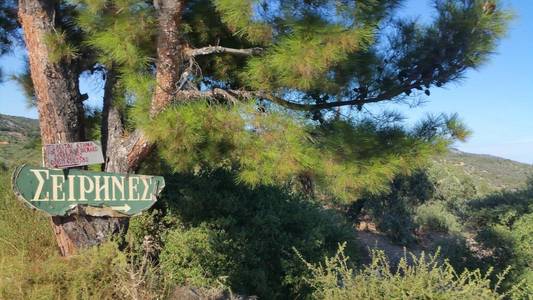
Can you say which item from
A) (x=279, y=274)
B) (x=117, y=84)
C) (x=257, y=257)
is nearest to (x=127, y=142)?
(x=117, y=84)

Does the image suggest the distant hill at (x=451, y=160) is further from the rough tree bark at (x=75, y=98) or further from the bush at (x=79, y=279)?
the bush at (x=79, y=279)

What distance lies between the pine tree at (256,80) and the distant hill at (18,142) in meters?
1.45

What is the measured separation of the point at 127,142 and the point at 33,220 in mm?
1824

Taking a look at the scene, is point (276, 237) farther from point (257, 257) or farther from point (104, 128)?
point (104, 128)

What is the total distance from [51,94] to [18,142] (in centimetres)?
1289

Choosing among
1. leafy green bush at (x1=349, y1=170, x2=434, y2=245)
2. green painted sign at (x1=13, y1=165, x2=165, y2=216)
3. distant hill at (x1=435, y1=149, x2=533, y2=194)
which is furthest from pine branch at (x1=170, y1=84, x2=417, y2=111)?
distant hill at (x1=435, y1=149, x2=533, y2=194)

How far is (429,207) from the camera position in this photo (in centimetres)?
1688

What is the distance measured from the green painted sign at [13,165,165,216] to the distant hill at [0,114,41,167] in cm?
200

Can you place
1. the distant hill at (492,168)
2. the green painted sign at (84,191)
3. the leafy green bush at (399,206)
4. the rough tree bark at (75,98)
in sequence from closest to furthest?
1. the green painted sign at (84,191)
2. the rough tree bark at (75,98)
3. the leafy green bush at (399,206)
4. the distant hill at (492,168)

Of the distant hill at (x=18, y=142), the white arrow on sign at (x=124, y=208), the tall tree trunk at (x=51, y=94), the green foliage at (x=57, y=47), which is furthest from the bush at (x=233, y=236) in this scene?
the green foliage at (x=57, y=47)

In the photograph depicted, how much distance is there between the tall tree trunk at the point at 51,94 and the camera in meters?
3.80

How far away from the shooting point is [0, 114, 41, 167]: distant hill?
17.8ft

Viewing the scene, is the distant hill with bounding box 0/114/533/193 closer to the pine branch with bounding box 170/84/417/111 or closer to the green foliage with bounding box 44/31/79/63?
the pine branch with bounding box 170/84/417/111

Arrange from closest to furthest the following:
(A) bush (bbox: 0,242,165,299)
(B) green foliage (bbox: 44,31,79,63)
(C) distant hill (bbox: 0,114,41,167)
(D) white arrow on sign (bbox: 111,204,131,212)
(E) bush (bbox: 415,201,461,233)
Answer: (A) bush (bbox: 0,242,165,299)
(D) white arrow on sign (bbox: 111,204,131,212)
(B) green foliage (bbox: 44,31,79,63)
(C) distant hill (bbox: 0,114,41,167)
(E) bush (bbox: 415,201,461,233)
